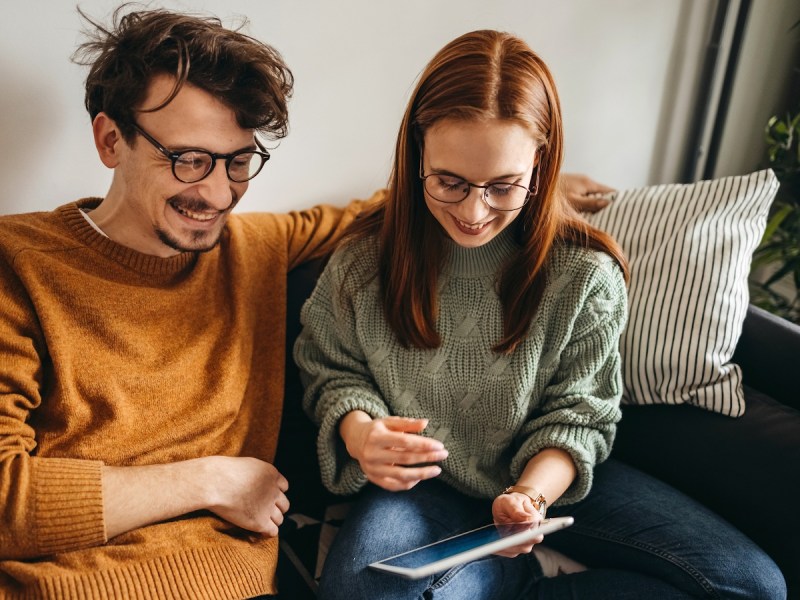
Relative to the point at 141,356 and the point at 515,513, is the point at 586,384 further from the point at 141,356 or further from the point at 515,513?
the point at 141,356

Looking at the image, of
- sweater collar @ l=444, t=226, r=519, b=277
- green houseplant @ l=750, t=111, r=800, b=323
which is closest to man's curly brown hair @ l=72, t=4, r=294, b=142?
sweater collar @ l=444, t=226, r=519, b=277

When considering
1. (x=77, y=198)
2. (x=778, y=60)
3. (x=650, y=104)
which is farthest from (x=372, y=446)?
(x=778, y=60)

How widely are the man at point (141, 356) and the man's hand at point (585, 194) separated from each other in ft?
2.24

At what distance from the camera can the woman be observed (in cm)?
120

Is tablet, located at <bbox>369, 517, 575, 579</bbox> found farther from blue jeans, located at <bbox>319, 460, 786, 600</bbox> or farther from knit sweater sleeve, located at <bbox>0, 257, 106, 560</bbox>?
knit sweater sleeve, located at <bbox>0, 257, 106, 560</bbox>

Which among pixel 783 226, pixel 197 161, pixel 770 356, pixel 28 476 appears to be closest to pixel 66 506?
pixel 28 476

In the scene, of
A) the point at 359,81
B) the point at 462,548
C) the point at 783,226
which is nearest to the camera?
the point at 462,548

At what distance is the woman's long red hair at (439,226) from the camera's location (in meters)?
1.17

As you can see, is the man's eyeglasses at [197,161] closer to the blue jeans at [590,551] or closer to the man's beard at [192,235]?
the man's beard at [192,235]

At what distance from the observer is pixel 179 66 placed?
1193 mm

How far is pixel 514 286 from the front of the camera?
4.36 ft

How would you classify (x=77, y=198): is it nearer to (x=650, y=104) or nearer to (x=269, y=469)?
(x=269, y=469)

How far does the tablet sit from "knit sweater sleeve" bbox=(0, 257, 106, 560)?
1.44 feet

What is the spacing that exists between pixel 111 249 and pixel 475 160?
0.62 meters
